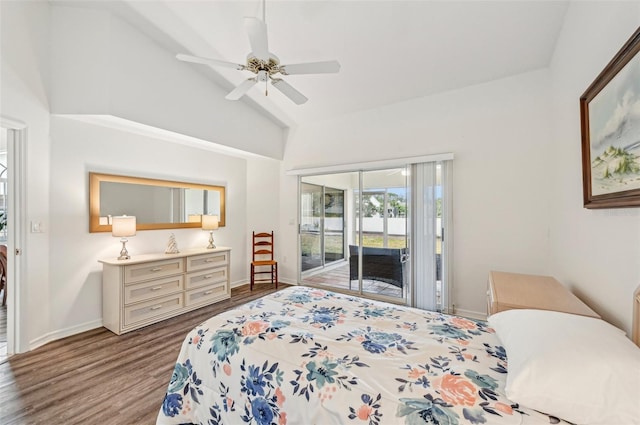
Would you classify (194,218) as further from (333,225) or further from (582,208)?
(582,208)

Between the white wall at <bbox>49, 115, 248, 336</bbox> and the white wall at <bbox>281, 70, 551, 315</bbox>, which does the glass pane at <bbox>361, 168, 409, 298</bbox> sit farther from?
the white wall at <bbox>49, 115, 248, 336</bbox>

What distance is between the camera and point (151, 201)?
11.9ft

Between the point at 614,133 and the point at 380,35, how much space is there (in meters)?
2.05

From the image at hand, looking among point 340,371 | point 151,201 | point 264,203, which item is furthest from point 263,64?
point 264,203

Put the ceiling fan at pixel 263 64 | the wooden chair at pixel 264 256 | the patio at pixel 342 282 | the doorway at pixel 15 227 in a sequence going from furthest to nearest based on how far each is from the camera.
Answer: the wooden chair at pixel 264 256 < the patio at pixel 342 282 < the doorway at pixel 15 227 < the ceiling fan at pixel 263 64

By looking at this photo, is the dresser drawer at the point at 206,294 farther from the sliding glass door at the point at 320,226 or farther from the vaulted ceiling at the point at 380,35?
the vaulted ceiling at the point at 380,35

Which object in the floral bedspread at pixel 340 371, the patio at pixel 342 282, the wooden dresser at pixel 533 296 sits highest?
the wooden dresser at pixel 533 296

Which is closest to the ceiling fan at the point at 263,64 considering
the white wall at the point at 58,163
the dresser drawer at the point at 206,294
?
the white wall at the point at 58,163

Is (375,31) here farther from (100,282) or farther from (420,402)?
(100,282)

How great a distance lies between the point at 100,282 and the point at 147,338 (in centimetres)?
97

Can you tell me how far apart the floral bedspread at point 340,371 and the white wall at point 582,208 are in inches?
27.8

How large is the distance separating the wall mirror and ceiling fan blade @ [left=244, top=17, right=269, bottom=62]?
8.10ft

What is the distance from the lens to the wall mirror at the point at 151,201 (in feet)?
10.1

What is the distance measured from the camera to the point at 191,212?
414 cm
